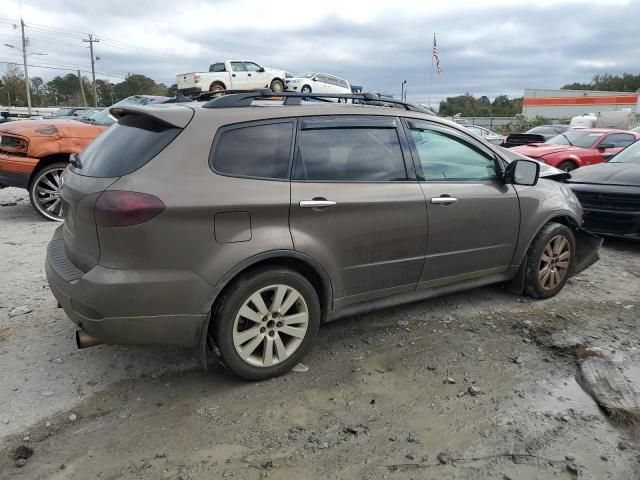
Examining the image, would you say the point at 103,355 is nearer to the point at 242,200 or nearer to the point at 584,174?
the point at 242,200

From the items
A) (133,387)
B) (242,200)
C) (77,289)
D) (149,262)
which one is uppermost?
(242,200)

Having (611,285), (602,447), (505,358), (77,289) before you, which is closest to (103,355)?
(77,289)

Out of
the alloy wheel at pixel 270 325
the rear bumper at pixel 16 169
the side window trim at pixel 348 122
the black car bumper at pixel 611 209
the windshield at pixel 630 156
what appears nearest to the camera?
the alloy wheel at pixel 270 325

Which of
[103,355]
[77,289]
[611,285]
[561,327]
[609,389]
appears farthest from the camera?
[611,285]

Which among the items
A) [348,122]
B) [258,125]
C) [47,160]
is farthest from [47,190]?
[348,122]

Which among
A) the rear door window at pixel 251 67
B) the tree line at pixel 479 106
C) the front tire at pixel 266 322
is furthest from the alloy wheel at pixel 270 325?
the tree line at pixel 479 106

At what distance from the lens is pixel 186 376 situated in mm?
3324

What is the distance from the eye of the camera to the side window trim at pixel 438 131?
377cm

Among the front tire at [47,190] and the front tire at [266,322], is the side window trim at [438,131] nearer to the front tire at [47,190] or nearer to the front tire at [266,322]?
the front tire at [266,322]

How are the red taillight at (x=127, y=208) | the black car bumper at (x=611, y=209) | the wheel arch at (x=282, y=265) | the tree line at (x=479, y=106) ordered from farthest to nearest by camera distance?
the tree line at (x=479, y=106), the black car bumper at (x=611, y=209), the wheel arch at (x=282, y=265), the red taillight at (x=127, y=208)

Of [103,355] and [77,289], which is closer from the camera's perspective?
[77,289]

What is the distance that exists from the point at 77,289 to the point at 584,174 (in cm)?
666

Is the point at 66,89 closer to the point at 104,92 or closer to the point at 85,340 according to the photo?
the point at 104,92

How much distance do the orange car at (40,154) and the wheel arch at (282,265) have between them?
469cm
